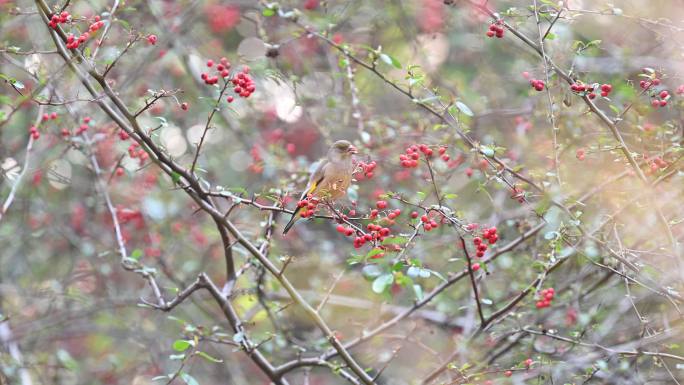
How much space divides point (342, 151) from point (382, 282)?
61.5 inches

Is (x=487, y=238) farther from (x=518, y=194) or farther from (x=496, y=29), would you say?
(x=496, y=29)

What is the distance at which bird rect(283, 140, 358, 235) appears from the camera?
4.24 meters

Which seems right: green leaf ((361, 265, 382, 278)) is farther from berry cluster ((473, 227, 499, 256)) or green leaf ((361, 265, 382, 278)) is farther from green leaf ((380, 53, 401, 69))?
green leaf ((380, 53, 401, 69))

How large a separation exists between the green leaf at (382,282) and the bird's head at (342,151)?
135 centimetres

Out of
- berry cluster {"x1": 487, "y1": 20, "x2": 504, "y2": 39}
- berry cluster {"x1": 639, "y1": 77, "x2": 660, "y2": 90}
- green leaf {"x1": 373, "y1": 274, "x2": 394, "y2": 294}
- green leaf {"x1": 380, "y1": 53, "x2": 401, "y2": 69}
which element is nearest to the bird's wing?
green leaf {"x1": 380, "y1": 53, "x2": 401, "y2": 69}

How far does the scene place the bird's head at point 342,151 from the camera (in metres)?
4.62

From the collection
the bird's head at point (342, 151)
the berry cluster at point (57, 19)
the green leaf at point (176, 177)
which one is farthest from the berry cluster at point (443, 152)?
the berry cluster at point (57, 19)

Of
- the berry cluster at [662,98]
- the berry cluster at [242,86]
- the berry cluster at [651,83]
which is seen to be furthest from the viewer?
the berry cluster at [242,86]

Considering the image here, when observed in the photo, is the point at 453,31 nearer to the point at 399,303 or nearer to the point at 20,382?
the point at 399,303

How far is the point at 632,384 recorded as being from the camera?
384cm

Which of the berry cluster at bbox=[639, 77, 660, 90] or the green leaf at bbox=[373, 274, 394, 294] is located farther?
the berry cluster at bbox=[639, 77, 660, 90]

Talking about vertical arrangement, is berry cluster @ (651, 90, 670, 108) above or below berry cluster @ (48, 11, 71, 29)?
below

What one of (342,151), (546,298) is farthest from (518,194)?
(342,151)

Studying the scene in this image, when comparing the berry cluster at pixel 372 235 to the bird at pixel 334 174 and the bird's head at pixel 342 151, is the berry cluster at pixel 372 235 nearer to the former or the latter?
the bird at pixel 334 174
